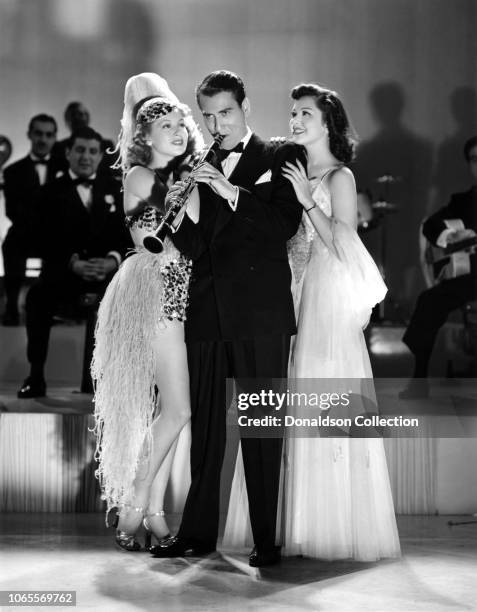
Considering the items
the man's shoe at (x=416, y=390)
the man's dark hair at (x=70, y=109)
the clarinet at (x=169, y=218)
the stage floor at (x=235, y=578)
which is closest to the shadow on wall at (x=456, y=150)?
the man's shoe at (x=416, y=390)

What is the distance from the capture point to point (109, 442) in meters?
2.95

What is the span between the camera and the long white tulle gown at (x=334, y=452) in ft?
9.21

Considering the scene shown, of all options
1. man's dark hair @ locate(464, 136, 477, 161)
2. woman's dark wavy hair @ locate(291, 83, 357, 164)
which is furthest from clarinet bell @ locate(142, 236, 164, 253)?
man's dark hair @ locate(464, 136, 477, 161)

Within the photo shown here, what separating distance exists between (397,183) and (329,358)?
225 centimetres

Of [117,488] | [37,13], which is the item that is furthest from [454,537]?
[37,13]

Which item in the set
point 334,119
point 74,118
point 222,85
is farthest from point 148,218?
point 74,118

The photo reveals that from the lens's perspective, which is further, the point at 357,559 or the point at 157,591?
the point at 357,559

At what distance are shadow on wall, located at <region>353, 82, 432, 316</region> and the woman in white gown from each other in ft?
6.35

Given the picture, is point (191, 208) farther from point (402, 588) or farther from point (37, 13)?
point (37, 13)

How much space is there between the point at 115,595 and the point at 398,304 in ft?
8.99

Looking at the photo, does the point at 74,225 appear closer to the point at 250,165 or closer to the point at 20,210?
the point at 20,210

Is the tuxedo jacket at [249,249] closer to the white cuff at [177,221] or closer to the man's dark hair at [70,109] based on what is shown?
the white cuff at [177,221]

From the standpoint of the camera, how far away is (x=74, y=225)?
4812mm

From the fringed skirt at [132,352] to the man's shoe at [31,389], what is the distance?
1.47 metres
